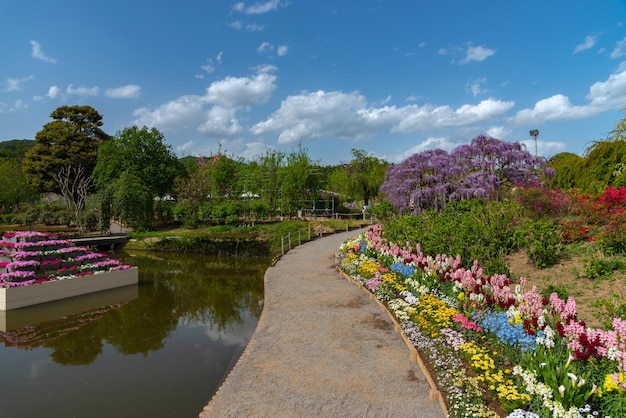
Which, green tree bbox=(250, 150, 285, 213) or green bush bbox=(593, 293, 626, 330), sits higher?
green tree bbox=(250, 150, 285, 213)

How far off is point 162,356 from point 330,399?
3.87m

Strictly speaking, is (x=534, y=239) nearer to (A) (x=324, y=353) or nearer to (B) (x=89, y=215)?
(A) (x=324, y=353)

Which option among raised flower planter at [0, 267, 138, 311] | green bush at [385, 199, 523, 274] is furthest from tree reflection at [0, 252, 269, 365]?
green bush at [385, 199, 523, 274]

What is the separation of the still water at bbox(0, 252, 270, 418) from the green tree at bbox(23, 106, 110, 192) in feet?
101

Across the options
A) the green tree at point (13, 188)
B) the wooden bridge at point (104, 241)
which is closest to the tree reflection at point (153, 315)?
the wooden bridge at point (104, 241)

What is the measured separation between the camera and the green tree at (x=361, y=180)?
34406mm

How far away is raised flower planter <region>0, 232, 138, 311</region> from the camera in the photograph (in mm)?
10031

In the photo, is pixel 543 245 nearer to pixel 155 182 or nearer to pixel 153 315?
pixel 153 315

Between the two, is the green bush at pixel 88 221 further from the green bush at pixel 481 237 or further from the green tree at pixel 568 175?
the green tree at pixel 568 175

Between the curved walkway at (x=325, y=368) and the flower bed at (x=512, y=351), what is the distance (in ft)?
1.36

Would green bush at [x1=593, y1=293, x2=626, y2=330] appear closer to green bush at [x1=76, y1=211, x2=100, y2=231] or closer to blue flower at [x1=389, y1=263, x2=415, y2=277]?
blue flower at [x1=389, y1=263, x2=415, y2=277]

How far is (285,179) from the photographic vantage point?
29.8m

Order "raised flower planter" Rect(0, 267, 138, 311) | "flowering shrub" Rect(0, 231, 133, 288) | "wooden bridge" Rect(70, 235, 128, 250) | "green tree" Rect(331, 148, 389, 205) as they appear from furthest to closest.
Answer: "green tree" Rect(331, 148, 389, 205) → "wooden bridge" Rect(70, 235, 128, 250) → "flowering shrub" Rect(0, 231, 133, 288) → "raised flower planter" Rect(0, 267, 138, 311)

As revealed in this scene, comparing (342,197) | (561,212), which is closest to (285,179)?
(342,197)
